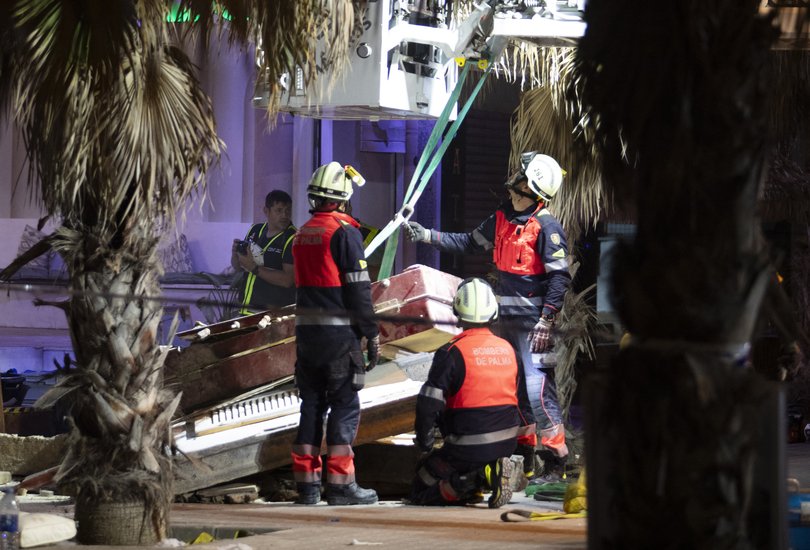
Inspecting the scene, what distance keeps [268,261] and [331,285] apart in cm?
271

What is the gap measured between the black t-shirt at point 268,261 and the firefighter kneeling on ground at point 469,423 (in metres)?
3.20

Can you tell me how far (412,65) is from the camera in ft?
29.0

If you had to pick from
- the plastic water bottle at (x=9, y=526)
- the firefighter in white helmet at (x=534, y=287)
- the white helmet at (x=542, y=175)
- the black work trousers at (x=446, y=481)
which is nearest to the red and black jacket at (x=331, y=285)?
the black work trousers at (x=446, y=481)

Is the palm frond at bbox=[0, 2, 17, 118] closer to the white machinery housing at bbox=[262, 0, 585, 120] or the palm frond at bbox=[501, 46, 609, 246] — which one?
the white machinery housing at bbox=[262, 0, 585, 120]

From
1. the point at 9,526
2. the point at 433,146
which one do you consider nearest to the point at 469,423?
the point at 433,146

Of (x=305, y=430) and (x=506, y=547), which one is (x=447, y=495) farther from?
(x=506, y=547)

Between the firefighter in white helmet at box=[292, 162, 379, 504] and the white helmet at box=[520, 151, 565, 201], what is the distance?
4.51ft

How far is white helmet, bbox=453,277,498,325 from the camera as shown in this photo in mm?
7887

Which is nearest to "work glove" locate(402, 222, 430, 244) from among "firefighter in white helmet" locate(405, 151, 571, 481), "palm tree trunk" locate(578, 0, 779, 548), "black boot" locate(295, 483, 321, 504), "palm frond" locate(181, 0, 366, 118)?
"firefighter in white helmet" locate(405, 151, 571, 481)

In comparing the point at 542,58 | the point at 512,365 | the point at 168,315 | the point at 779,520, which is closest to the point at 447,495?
the point at 512,365

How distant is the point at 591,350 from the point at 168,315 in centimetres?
485

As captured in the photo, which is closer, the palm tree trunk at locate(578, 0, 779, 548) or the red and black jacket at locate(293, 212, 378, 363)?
the palm tree trunk at locate(578, 0, 779, 548)

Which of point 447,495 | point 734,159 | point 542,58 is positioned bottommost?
point 447,495

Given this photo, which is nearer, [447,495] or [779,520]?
[779,520]
